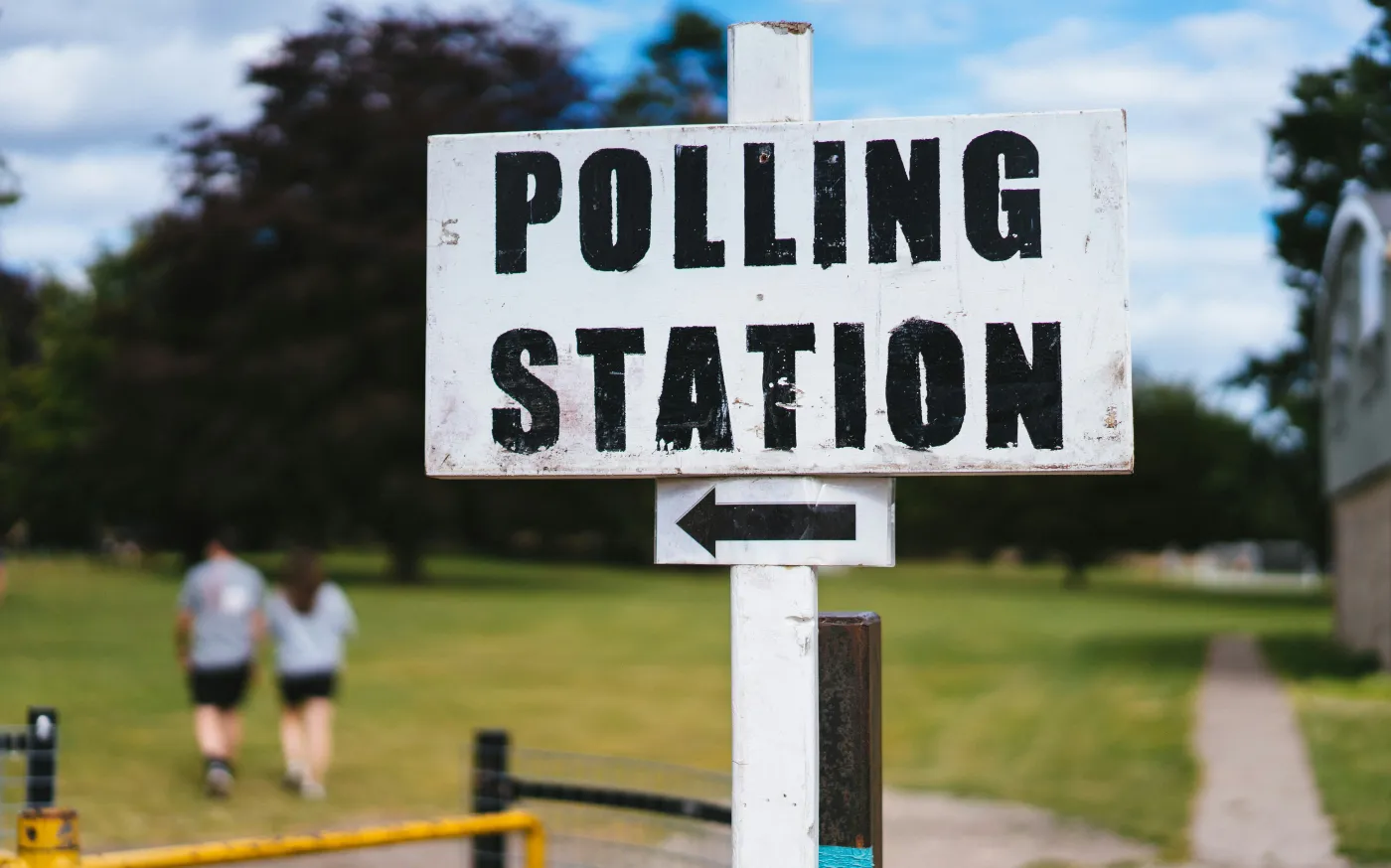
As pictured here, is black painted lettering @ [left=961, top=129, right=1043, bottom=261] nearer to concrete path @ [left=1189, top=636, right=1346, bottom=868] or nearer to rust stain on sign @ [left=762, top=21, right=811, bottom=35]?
rust stain on sign @ [left=762, top=21, right=811, bottom=35]

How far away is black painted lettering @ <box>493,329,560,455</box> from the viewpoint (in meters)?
2.93

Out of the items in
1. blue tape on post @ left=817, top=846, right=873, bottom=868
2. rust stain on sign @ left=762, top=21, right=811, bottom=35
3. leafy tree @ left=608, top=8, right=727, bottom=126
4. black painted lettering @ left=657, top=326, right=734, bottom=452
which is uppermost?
leafy tree @ left=608, top=8, right=727, bottom=126

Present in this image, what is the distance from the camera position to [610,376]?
9.56 ft

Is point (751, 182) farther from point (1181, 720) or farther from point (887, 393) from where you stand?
point (1181, 720)

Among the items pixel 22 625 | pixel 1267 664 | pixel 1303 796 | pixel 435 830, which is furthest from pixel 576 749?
pixel 22 625

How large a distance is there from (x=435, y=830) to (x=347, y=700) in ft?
44.6

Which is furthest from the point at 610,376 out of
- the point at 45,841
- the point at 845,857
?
the point at 45,841

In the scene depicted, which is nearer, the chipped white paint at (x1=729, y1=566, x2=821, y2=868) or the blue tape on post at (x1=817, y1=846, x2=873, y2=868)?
the chipped white paint at (x1=729, y1=566, x2=821, y2=868)

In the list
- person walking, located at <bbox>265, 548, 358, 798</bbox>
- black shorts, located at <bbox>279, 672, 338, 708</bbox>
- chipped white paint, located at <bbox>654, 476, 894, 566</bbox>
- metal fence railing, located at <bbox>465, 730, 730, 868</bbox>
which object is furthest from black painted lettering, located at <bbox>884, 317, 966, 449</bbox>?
black shorts, located at <bbox>279, 672, 338, 708</bbox>

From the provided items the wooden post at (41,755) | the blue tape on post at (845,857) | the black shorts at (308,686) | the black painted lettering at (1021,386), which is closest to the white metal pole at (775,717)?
the blue tape on post at (845,857)

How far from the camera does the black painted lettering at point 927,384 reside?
279cm

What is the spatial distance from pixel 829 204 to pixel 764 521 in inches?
21.8

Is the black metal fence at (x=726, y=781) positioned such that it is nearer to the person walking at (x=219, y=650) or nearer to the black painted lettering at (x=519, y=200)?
the black painted lettering at (x=519, y=200)

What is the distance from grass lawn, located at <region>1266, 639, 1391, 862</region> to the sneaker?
7.13 metres
